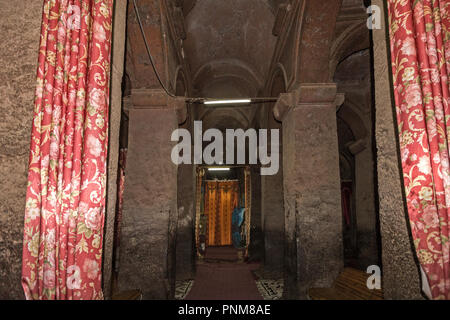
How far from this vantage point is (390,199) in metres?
1.80

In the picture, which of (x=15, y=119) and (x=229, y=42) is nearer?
(x=15, y=119)

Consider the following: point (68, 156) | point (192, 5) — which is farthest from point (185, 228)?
point (68, 156)

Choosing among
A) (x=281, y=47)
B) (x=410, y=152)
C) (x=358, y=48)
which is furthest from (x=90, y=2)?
(x=358, y=48)

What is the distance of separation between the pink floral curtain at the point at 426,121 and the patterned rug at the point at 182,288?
515 cm

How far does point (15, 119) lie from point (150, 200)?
306 cm

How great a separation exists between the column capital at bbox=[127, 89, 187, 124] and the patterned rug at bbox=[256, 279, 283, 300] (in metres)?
4.24

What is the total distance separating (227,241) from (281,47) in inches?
440

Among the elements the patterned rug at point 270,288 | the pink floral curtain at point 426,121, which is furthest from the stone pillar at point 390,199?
the patterned rug at point 270,288

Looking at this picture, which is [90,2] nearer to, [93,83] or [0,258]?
[93,83]

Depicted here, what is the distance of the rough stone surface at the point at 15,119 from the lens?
1825 millimetres

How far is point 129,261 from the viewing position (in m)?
4.65

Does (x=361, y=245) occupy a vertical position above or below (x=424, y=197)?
below

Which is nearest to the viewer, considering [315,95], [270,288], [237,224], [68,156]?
[68,156]

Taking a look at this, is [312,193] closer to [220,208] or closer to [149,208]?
[149,208]
